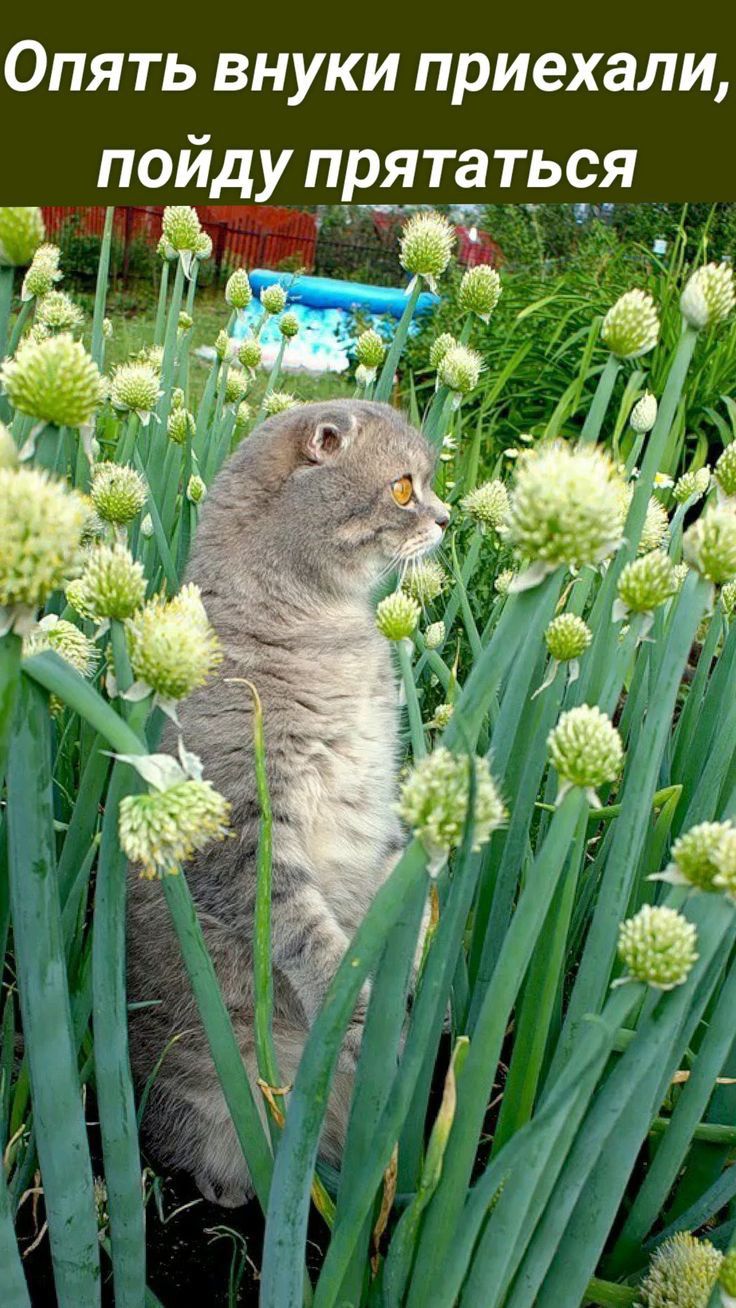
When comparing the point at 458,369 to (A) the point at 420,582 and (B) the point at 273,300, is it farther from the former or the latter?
(B) the point at 273,300

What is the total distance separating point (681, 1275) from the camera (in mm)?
1278

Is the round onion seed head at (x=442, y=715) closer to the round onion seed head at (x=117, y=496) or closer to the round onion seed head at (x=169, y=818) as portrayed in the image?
the round onion seed head at (x=117, y=496)

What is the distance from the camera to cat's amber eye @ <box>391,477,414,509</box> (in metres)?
2.43

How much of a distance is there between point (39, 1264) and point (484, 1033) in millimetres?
951

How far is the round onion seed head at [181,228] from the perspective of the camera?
2402mm

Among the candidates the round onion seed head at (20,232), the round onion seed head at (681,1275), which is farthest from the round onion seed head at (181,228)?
the round onion seed head at (681,1275)

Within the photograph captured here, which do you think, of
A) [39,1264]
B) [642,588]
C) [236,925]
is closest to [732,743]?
[642,588]

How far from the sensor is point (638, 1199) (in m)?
1.38

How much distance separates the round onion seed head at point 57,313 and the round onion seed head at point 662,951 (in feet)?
6.98

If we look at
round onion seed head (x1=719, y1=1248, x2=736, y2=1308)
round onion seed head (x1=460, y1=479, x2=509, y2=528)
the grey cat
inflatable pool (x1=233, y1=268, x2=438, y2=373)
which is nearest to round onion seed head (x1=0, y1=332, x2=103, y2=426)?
round onion seed head (x1=719, y1=1248, x2=736, y2=1308)

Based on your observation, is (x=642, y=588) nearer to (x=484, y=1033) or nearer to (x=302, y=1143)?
(x=484, y=1033)

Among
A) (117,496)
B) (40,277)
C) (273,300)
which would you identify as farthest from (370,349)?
(117,496)

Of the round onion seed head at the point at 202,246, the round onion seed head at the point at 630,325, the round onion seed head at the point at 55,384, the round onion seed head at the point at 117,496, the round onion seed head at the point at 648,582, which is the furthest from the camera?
the round onion seed head at the point at 202,246

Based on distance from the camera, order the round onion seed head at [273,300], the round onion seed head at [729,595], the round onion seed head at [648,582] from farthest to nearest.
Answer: the round onion seed head at [273,300] < the round onion seed head at [729,595] < the round onion seed head at [648,582]
